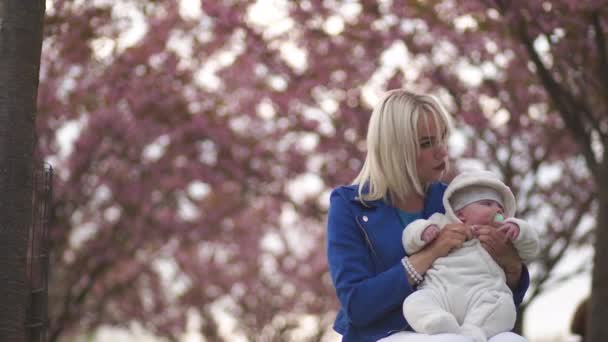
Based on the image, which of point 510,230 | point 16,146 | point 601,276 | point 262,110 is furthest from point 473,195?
point 262,110

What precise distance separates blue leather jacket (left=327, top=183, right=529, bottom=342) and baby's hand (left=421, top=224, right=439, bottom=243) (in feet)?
0.41

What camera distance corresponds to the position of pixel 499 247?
3.13 m

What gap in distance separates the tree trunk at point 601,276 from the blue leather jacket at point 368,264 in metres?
3.22

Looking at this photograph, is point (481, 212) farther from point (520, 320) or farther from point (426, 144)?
point (520, 320)

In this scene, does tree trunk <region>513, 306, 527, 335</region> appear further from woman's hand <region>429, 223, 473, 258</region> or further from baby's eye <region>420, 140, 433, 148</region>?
woman's hand <region>429, 223, 473, 258</region>

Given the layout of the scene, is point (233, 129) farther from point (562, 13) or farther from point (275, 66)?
point (562, 13)

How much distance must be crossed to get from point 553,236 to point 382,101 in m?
6.44

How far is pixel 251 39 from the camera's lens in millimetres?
8539

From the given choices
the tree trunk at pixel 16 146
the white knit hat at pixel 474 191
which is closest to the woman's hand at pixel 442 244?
the white knit hat at pixel 474 191

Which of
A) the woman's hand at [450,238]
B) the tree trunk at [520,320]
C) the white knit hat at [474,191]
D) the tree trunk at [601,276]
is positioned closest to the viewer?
the woman's hand at [450,238]

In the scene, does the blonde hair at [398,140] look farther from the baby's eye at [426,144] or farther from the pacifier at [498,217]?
the pacifier at [498,217]

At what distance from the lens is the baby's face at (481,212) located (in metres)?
3.19

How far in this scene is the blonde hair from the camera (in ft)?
10.9

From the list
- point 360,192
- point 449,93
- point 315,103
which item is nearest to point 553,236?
point 449,93
